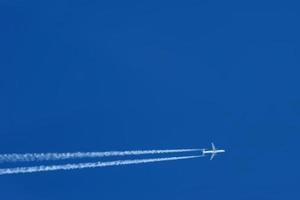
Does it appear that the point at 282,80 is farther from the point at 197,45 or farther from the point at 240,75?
the point at 197,45

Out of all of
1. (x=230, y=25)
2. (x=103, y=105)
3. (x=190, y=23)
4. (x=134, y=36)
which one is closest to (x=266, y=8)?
(x=230, y=25)

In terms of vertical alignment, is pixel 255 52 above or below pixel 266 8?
below

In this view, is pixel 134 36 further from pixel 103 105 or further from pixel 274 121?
pixel 274 121

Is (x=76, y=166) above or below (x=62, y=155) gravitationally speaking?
below

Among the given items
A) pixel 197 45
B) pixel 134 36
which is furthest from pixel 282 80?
pixel 134 36

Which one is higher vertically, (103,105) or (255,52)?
(255,52)

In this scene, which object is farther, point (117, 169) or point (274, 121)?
point (274, 121)

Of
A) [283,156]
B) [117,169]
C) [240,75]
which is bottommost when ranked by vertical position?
[117,169]

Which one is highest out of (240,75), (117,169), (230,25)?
(230,25)

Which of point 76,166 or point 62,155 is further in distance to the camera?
point 62,155
